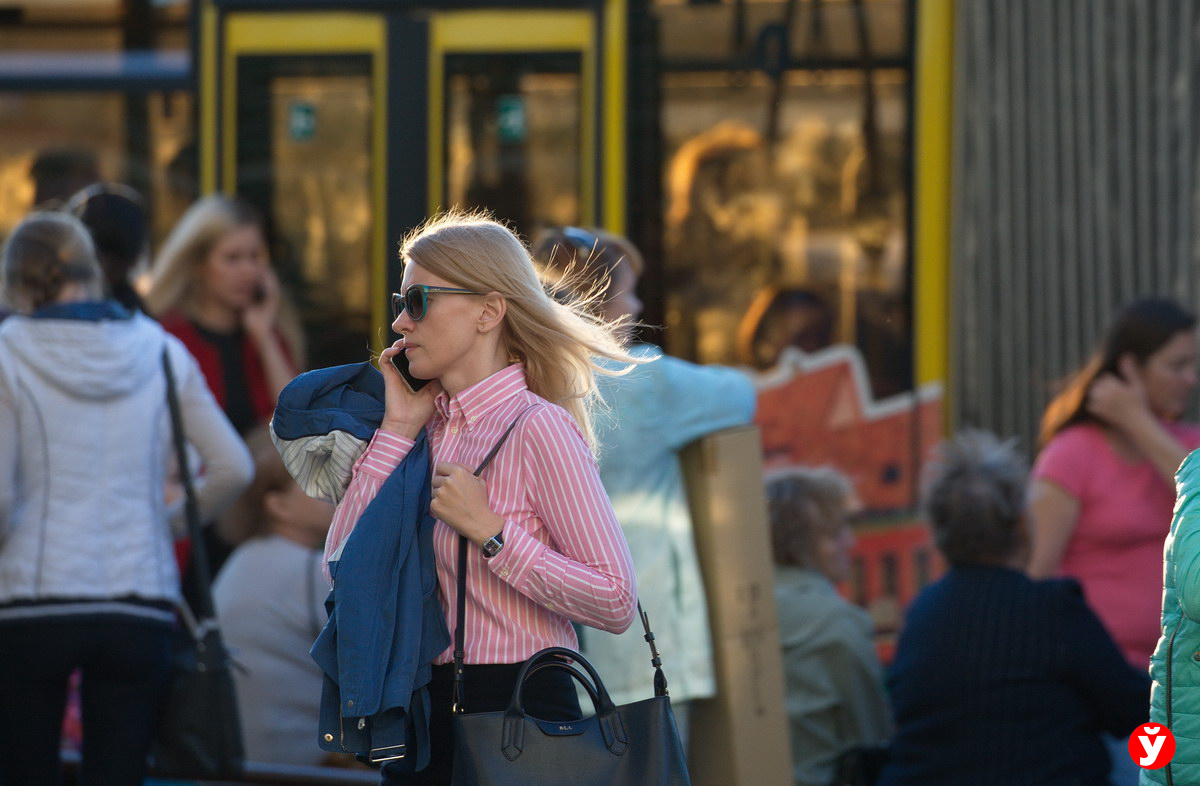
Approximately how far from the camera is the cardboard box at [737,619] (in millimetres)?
3727

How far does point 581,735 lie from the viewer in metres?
2.28

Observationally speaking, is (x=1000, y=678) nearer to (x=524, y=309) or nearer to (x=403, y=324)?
(x=524, y=309)

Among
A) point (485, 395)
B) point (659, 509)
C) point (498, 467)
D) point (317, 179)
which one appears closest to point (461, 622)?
point (498, 467)

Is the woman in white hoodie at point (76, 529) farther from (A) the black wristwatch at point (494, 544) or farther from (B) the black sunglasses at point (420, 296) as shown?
(A) the black wristwatch at point (494, 544)

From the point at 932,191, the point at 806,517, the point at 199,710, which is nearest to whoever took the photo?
the point at 199,710

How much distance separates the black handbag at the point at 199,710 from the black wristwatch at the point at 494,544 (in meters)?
1.56

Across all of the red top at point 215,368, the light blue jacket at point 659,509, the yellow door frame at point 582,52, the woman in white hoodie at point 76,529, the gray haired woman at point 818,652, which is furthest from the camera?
the yellow door frame at point 582,52

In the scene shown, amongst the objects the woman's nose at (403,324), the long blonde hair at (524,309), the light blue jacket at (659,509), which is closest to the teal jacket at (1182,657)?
the long blonde hair at (524,309)

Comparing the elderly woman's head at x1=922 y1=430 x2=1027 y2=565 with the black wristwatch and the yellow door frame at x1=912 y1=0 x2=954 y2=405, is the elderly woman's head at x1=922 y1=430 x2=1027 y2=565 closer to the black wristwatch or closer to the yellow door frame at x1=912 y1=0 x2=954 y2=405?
the yellow door frame at x1=912 y1=0 x2=954 y2=405

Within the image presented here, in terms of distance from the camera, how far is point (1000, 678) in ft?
11.6

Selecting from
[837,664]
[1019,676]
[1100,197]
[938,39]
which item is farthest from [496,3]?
[1019,676]

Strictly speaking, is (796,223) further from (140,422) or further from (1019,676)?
(140,422)

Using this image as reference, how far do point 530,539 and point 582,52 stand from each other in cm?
334

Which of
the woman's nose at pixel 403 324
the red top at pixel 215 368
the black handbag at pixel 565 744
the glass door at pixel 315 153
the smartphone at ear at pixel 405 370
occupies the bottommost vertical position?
the black handbag at pixel 565 744
